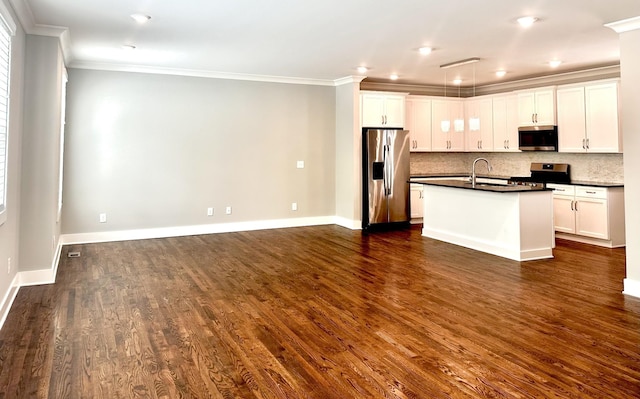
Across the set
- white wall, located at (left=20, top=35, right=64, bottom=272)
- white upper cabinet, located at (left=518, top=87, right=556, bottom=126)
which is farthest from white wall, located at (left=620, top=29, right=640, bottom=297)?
white wall, located at (left=20, top=35, right=64, bottom=272)

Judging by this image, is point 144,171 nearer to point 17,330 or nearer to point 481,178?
point 17,330

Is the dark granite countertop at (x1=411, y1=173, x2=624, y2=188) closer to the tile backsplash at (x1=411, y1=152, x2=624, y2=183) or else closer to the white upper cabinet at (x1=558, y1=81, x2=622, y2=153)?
Answer: the tile backsplash at (x1=411, y1=152, x2=624, y2=183)

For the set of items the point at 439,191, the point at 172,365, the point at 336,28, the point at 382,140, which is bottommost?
the point at 172,365

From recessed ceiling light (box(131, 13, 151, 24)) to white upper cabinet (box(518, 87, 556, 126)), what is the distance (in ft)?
19.5

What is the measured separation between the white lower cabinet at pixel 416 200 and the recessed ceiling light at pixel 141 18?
17.3ft

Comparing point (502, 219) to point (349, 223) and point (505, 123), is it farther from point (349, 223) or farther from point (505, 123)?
point (505, 123)

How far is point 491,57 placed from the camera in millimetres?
6078

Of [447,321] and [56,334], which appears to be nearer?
[56,334]

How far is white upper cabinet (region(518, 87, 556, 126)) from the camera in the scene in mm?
7066

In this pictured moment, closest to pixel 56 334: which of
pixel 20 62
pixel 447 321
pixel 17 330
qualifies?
pixel 17 330

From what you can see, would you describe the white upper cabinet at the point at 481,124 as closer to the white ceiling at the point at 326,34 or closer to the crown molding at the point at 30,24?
the white ceiling at the point at 326,34

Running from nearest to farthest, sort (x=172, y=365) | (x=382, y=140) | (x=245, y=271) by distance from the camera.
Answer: (x=172, y=365), (x=245, y=271), (x=382, y=140)

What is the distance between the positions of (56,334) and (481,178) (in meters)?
7.15

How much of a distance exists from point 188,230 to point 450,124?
5.10 meters
